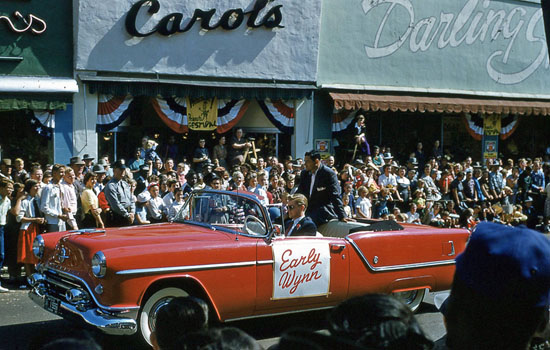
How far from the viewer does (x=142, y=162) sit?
1423cm

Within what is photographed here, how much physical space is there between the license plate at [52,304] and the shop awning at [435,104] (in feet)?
39.5

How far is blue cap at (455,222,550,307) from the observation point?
1660 mm

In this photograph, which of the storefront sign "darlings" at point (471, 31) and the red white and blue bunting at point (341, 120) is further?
the storefront sign "darlings" at point (471, 31)

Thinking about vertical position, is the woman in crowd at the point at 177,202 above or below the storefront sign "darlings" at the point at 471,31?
below

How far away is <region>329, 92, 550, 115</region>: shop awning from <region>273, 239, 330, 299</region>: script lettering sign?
430 inches

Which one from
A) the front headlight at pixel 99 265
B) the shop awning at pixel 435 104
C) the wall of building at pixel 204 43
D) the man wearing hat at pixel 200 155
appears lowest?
the front headlight at pixel 99 265

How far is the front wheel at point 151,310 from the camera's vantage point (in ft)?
19.6

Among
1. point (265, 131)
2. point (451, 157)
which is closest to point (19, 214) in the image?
point (265, 131)

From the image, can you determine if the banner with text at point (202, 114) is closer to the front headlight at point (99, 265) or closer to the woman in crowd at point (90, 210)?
the woman in crowd at point (90, 210)

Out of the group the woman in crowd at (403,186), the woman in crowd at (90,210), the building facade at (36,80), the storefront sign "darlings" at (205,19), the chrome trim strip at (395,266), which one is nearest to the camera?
the chrome trim strip at (395,266)

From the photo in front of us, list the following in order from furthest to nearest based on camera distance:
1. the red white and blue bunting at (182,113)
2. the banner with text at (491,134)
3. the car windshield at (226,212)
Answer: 1. the banner with text at (491,134)
2. the red white and blue bunting at (182,113)
3. the car windshield at (226,212)

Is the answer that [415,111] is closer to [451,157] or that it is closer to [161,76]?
[451,157]

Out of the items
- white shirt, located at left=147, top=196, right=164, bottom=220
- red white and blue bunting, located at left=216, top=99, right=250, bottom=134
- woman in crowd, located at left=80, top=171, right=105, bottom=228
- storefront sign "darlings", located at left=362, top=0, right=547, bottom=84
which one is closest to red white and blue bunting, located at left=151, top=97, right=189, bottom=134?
red white and blue bunting, located at left=216, top=99, right=250, bottom=134

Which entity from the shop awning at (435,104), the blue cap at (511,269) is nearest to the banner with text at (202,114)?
the shop awning at (435,104)
